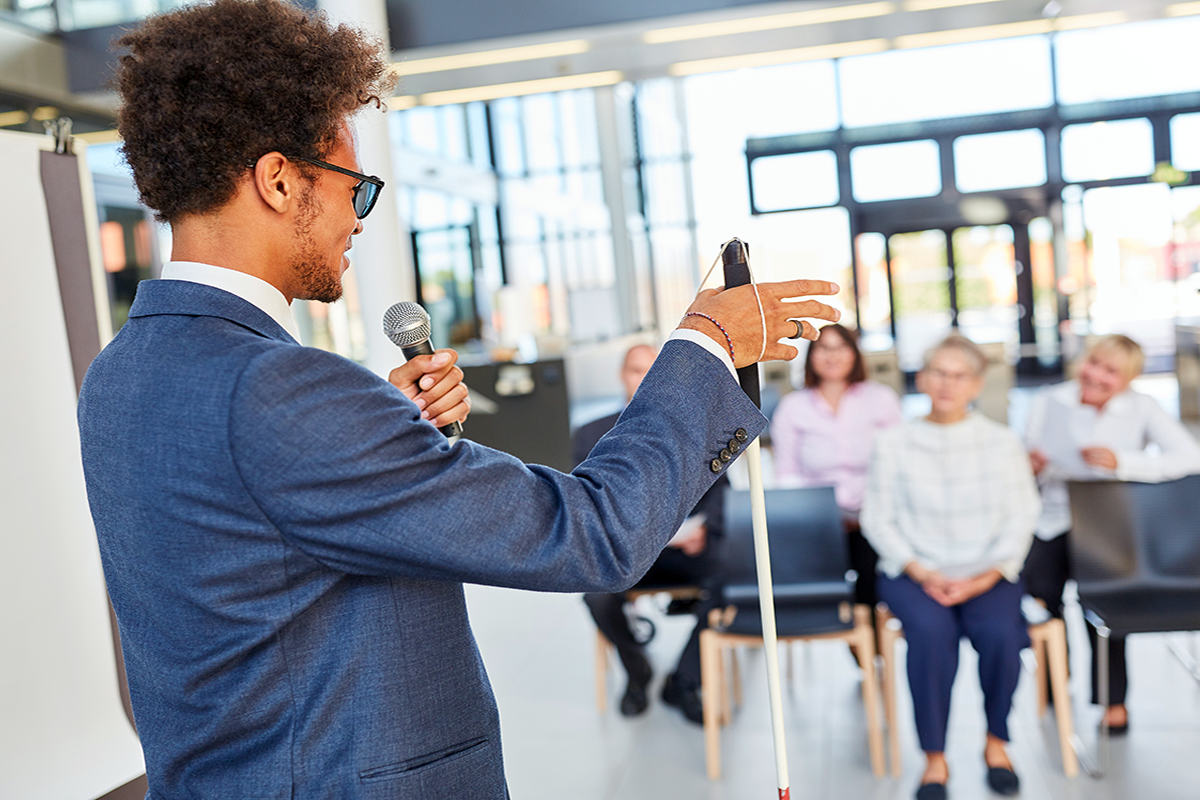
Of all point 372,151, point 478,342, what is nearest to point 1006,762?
point 372,151

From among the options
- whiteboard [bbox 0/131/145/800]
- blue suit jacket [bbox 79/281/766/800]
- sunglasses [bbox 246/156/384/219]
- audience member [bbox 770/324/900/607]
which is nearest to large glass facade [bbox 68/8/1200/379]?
audience member [bbox 770/324/900/607]

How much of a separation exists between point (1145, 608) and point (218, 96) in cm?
320

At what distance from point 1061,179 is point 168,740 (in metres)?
14.3

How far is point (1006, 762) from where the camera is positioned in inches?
117

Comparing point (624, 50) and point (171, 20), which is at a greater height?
point (624, 50)

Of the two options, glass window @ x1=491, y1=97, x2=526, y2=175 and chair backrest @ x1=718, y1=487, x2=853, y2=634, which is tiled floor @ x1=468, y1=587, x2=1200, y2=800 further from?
glass window @ x1=491, y1=97, x2=526, y2=175

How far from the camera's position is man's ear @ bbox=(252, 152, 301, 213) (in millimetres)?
936

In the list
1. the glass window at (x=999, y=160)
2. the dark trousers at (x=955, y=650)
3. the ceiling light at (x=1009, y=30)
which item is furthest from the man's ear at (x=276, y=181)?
the glass window at (x=999, y=160)

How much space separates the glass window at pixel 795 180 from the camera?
46.0ft

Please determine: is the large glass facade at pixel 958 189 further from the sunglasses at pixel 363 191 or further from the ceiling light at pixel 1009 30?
the sunglasses at pixel 363 191

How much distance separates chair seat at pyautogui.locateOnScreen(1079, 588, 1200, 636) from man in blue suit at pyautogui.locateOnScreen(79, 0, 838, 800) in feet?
8.57

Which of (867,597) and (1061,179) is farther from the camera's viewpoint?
(1061,179)

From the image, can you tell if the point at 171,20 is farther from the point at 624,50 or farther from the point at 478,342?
the point at 478,342

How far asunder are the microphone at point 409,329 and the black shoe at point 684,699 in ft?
8.51
